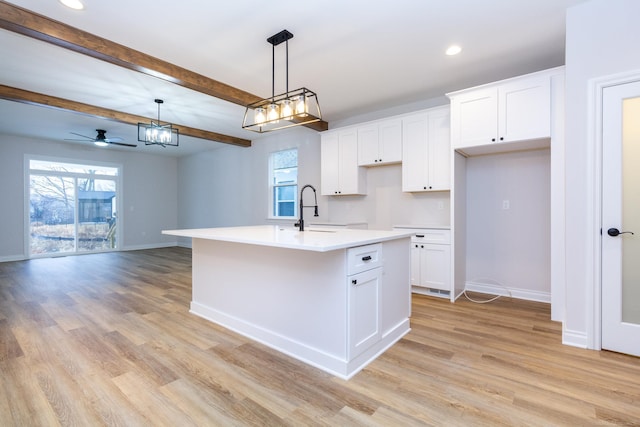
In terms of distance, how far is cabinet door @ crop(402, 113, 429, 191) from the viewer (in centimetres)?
400

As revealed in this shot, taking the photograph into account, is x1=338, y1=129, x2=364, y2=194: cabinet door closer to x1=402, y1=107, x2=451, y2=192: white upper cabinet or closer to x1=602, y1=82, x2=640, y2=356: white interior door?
x1=402, y1=107, x2=451, y2=192: white upper cabinet

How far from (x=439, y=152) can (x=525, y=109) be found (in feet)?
3.32

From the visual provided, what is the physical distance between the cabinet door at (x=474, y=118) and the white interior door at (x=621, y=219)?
1.01 m

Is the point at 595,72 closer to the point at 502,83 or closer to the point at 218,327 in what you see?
the point at 502,83

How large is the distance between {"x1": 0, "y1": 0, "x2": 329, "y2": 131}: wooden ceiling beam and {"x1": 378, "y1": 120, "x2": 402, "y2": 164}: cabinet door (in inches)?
85.4

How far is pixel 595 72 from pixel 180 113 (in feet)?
17.3

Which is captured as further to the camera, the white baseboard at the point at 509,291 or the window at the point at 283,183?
the window at the point at 283,183

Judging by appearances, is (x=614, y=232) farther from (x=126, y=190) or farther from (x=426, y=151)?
(x=126, y=190)

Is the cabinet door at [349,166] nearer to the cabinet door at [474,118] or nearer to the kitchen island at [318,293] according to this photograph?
the cabinet door at [474,118]

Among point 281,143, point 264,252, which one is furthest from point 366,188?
point 264,252

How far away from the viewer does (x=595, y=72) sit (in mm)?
2371

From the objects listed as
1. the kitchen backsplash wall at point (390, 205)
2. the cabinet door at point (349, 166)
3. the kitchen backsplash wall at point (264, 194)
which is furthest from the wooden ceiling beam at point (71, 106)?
the kitchen backsplash wall at point (390, 205)

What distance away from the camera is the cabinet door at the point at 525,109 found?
117 inches

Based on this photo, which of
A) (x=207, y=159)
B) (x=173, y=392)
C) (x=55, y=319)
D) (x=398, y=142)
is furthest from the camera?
(x=207, y=159)
